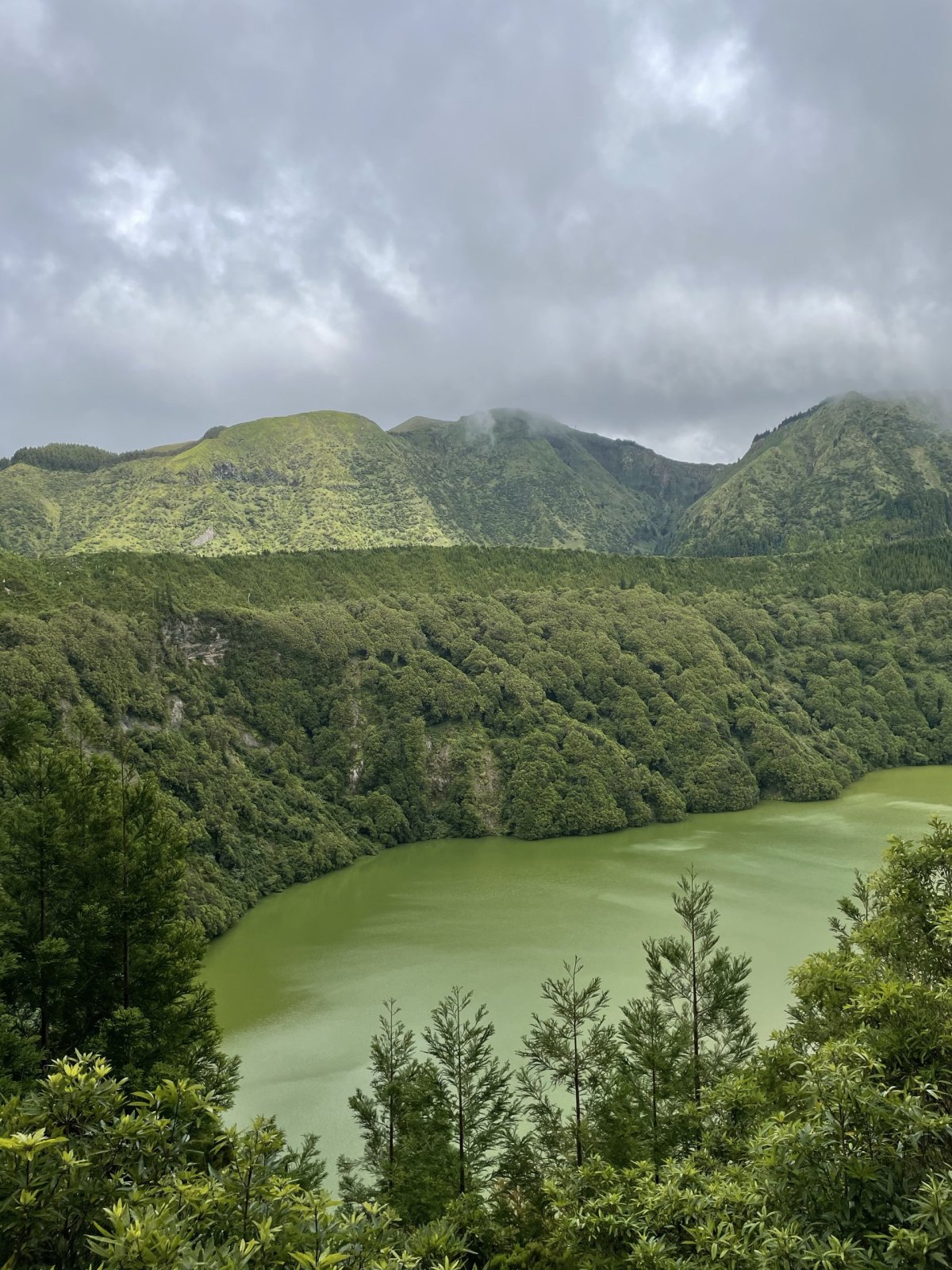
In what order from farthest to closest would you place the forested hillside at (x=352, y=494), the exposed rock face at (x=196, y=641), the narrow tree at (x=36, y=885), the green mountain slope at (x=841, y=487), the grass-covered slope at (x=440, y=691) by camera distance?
the green mountain slope at (x=841, y=487)
the forested hillside at (x=352, y=494)
the exposed rock face at (x=196, y=641)
the grass-covered slope at (x=440, y=691)
the narrow tree at (x=36, y=885)

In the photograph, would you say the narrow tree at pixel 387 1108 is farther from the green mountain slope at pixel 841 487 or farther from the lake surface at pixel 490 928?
the green mountain slope at pixel 841 487

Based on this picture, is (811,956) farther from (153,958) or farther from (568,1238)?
(153,958)

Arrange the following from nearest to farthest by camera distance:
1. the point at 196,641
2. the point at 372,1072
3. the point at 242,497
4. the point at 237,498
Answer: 1. the point at 372,1072
2. the point at 196,641
3. the point at 237,498
4. the point at 242,497

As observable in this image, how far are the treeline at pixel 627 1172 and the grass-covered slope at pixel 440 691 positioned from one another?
35.4 meters

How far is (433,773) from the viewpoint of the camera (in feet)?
231

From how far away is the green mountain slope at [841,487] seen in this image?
15475cm

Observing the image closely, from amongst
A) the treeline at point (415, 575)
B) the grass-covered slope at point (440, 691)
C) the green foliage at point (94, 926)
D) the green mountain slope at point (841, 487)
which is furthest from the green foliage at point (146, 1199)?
the green mountain slope at point (841, 487)

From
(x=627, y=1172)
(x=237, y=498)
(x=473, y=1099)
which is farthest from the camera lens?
(x=237, y=498)

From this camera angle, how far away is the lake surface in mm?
30078

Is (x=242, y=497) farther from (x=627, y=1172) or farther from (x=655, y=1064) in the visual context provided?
(x=627, y=1172)

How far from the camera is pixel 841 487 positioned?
557ft

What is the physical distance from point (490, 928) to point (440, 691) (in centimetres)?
3496

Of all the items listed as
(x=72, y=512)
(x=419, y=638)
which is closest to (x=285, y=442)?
(x=72, y=512)

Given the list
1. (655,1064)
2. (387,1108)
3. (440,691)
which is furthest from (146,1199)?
(440,691)
